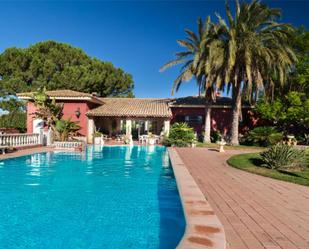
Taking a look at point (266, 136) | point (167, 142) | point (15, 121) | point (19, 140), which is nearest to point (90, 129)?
point (167, 142)

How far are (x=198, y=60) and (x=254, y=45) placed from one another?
4531 millimetres

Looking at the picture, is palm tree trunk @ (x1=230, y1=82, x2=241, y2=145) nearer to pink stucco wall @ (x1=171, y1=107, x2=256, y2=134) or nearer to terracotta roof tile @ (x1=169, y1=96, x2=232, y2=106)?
terracotta roof tile @ (x1=169, y1=96, x2=232, y2=106)

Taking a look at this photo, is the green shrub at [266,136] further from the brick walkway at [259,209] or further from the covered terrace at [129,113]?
the brick walkway at [259,209]

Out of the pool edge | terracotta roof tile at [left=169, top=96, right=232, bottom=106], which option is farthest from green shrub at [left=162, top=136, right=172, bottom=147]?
the pool edge

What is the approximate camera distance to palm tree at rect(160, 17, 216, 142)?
72.2ft

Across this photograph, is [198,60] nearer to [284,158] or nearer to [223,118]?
[223,118]

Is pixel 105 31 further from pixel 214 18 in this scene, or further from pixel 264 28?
pixel 264 28

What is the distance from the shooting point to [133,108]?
2822 centimetres

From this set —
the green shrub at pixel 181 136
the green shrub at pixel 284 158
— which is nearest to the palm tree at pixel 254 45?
the green shrub at pixel 181 136

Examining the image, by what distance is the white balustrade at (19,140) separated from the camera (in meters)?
14.9

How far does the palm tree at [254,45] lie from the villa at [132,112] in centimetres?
645

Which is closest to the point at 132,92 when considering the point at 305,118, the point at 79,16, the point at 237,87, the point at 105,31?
the point at 105,31

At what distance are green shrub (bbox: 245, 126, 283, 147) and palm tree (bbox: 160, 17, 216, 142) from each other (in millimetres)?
4131

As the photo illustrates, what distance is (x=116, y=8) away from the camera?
22.7 meters
